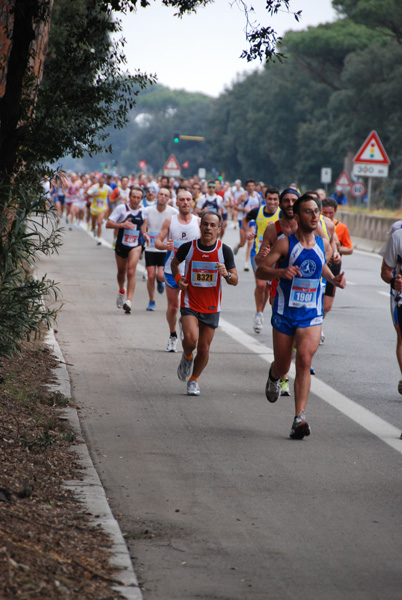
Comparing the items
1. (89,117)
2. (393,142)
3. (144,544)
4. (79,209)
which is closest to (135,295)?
(89,117)

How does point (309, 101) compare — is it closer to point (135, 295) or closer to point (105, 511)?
point (135, 295)

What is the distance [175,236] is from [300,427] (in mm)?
5185

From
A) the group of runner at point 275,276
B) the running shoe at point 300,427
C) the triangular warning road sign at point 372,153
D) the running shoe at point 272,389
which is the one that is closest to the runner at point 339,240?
the group of runner at point 275,276

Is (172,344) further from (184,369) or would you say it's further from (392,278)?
(392,278)

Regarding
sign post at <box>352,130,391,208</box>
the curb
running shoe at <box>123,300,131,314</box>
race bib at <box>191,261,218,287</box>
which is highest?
sign post at <box>352,130,391,208</box>

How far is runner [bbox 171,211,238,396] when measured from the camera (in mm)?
9992

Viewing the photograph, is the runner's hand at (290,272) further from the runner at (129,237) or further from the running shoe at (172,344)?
the runner at (129,237)

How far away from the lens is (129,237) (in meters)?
16.7

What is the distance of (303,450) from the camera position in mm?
7875

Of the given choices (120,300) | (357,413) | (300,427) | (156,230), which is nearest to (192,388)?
(357,413)

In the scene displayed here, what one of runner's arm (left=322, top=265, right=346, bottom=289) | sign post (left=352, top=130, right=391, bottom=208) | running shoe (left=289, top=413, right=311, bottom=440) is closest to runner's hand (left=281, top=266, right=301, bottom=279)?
runner's arm (left=322, top=265, right=346, bottom=289)

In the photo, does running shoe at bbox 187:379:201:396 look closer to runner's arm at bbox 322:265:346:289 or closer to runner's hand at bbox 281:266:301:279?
runner's arm at bbox 322:265:346:289

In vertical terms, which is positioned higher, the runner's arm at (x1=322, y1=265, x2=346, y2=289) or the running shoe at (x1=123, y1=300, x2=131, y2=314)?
the runner's arm at (x1=322, y1=265, x2=346, y2=289)

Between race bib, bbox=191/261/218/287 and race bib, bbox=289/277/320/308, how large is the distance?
1825 mm
